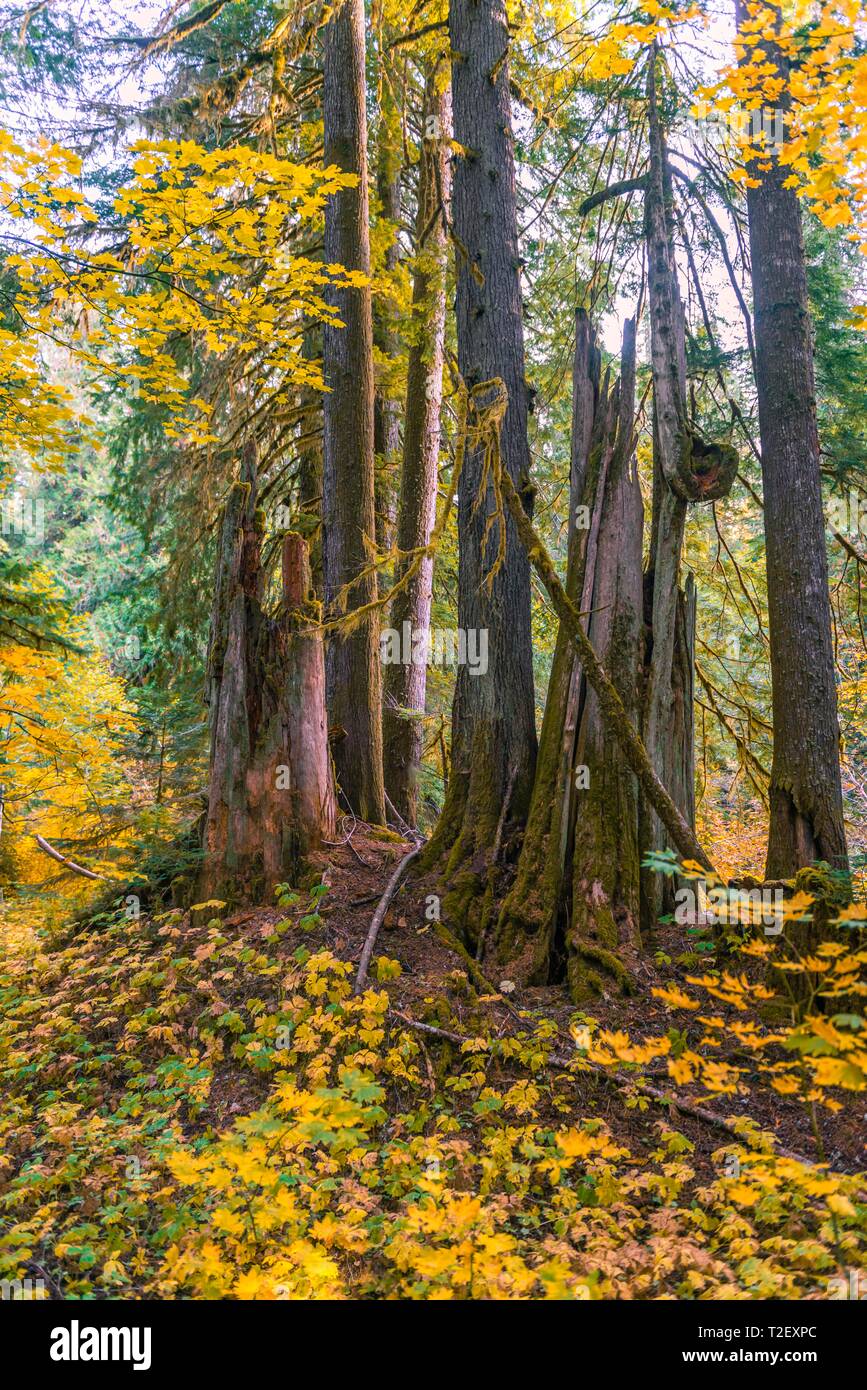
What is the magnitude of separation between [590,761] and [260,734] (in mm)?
2373

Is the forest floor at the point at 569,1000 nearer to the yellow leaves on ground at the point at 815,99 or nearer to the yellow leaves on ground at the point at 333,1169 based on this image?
the yellow leaves on ground at the point at 333,1169

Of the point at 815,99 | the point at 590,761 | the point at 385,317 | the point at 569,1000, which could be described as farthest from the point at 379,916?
the point at 385,317

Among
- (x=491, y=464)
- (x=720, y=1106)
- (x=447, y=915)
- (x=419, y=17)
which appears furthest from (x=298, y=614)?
(x=419, y=17)

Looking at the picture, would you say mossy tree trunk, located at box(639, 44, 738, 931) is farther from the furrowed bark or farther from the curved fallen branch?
the curved fallen branch

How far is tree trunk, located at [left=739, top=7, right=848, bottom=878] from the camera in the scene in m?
4.44

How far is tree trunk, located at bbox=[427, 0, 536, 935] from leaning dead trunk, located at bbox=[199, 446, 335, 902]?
3.49ft

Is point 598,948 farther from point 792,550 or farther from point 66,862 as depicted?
point 66,862

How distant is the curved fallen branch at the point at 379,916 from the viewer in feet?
15.0

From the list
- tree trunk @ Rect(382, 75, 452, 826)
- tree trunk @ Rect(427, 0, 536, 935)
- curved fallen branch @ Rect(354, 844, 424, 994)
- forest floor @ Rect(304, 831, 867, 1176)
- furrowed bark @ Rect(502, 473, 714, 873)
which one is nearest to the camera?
forest floor @ Rect(304, 831, 867, 1176)

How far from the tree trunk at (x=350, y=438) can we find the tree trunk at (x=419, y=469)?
0.82 meters

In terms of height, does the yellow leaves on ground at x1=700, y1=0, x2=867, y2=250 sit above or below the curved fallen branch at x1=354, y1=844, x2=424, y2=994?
above

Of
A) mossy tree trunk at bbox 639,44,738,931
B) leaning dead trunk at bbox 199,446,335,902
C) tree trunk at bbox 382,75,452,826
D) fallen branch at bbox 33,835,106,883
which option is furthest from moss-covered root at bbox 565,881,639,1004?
fallen branch at bbox 33,835,106,883

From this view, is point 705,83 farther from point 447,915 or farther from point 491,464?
point 447,915

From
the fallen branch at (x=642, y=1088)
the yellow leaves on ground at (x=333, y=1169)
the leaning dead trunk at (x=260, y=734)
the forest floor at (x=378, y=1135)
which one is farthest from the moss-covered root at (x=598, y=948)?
the leaning dead trunk at (x=260, y=734)
